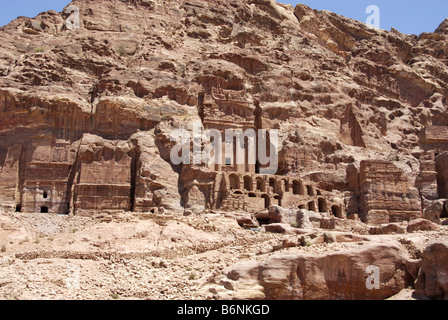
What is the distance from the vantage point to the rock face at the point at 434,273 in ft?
57.3

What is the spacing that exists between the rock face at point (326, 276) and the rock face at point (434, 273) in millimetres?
1081

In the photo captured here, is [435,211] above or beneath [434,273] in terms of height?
above

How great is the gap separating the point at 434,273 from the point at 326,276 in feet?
12.1

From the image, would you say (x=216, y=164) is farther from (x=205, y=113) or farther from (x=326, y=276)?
→ (x=326, y=276)

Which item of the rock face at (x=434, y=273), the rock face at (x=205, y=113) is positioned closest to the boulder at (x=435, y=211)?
the rock face at (x=205, y=113)

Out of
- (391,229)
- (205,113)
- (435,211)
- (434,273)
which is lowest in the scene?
(434,273)

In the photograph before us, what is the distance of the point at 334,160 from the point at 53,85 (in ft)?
84.6

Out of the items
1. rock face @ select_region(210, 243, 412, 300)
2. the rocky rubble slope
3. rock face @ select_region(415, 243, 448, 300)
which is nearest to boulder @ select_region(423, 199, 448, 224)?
the rocky rubble slope

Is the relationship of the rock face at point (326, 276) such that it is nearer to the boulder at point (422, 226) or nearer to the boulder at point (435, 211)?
the boulder at point (422, 226)

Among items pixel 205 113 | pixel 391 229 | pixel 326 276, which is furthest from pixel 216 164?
pixel 326 276

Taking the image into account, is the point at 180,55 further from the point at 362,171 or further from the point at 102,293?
the point at 102,293

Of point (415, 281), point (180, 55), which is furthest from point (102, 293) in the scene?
point (180, 55)

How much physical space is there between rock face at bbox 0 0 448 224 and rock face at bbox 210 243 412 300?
1951 centimetres

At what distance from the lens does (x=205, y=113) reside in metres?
48.0
